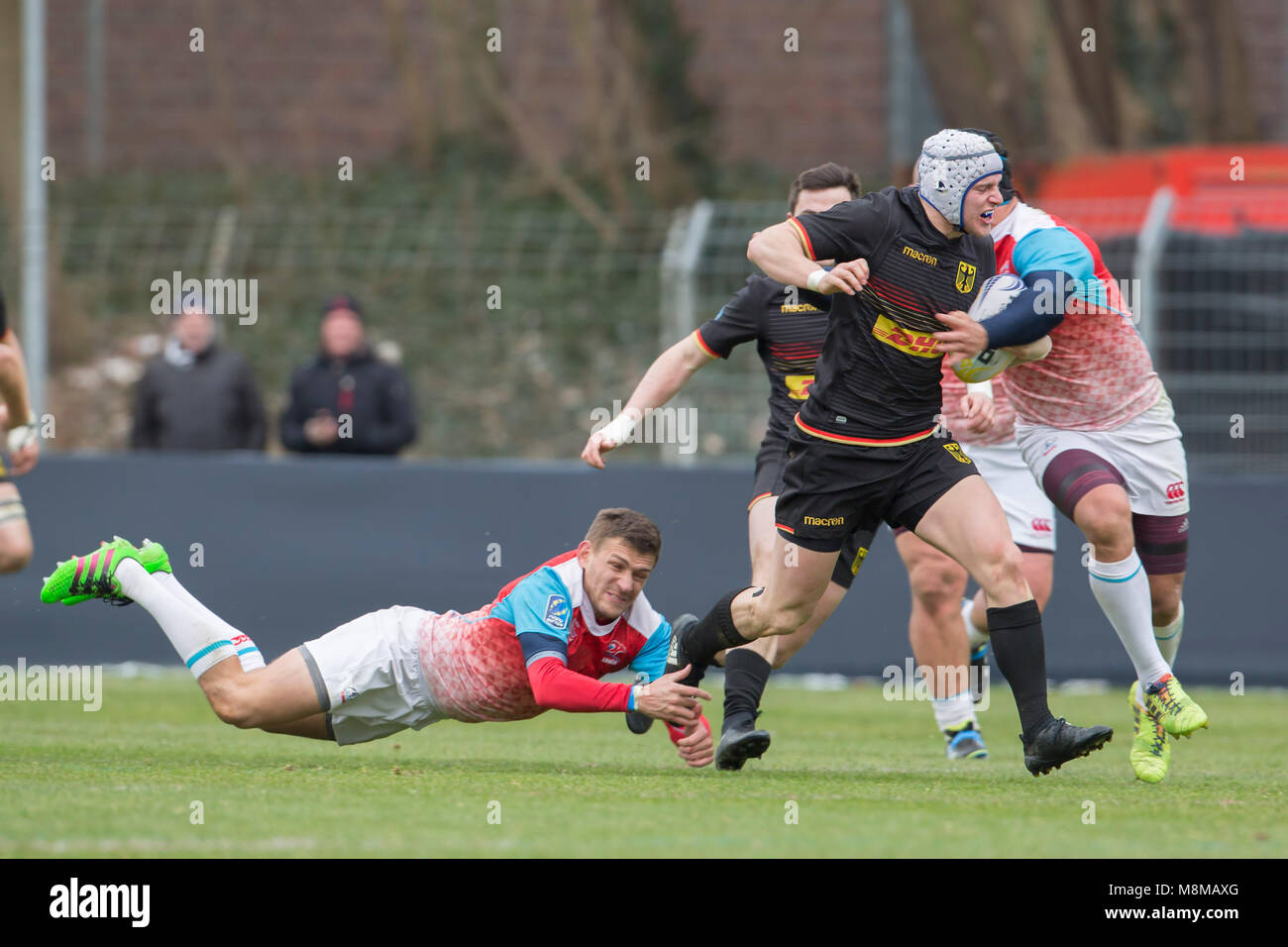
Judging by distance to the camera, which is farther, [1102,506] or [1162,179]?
[1162,179]

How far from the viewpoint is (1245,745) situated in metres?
9.02

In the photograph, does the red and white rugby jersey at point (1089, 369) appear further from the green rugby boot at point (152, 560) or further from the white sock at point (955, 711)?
the green rugby boot at point (152, 560)

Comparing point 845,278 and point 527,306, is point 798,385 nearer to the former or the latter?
point 845,278

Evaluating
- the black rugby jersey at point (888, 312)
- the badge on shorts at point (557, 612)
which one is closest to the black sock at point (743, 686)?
the badge on shorts at point (557, 612)

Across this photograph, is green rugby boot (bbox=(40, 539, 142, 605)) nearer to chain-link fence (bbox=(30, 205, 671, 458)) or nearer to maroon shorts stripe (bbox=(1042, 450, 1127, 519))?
maroon shorts stripe (bbox=(1042, 450, 1127, 519))

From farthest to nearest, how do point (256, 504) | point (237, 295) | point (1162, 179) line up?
point (237, 295) < point (1162, 179) < point (256, 504)

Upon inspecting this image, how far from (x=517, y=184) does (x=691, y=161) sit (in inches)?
84.6

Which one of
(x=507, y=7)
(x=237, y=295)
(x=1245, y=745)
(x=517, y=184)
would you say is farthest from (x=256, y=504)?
(x=507, y=7)

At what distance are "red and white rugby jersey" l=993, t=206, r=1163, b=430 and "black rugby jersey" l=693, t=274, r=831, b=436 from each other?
2.75ft

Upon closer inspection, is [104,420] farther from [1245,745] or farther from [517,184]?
[1245,745]

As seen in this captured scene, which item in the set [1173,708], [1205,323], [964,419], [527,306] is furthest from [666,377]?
[527,306]

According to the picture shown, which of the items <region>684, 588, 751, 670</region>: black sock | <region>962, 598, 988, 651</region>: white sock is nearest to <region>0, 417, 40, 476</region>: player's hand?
<region>684, 588, 751, 670</region>: black sock

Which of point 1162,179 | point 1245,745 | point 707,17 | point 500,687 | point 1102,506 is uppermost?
point 707,17

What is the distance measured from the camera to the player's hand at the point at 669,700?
6.54 metres
